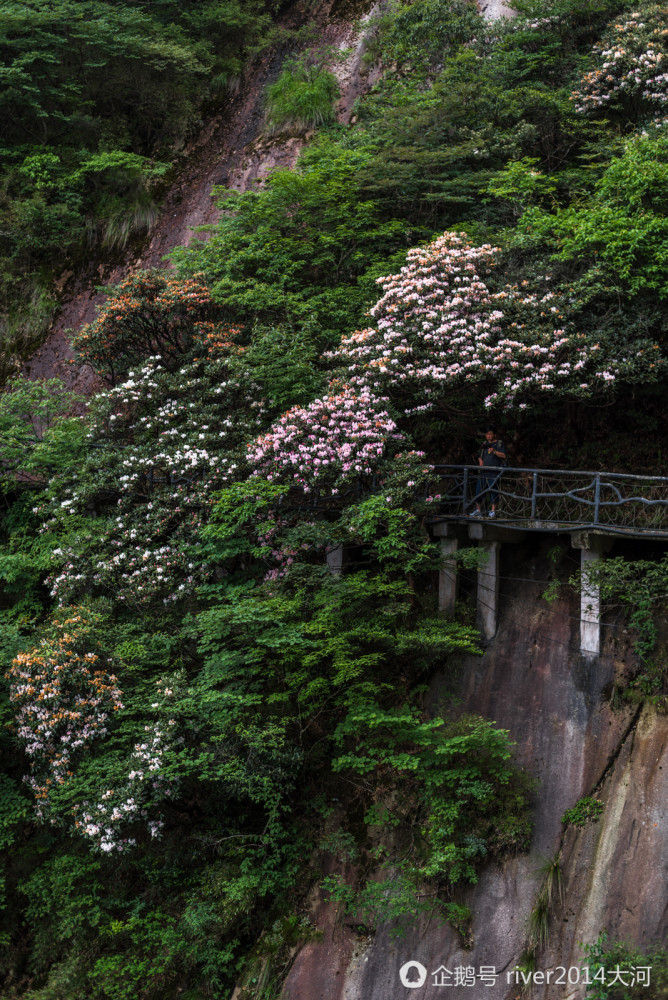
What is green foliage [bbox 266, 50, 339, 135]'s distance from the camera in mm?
20172

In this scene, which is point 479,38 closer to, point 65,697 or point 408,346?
point 408,346

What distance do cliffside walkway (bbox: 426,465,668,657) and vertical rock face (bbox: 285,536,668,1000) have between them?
462 millimetres

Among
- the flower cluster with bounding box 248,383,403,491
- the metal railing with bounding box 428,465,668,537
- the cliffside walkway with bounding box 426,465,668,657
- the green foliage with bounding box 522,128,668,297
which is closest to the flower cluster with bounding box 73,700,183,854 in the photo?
the flower cluster with bounding box 248,383,403,491

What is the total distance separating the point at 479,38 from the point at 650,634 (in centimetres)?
1389

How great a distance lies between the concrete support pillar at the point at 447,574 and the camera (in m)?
11.2

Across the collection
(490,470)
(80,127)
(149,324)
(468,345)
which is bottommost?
(490,470)

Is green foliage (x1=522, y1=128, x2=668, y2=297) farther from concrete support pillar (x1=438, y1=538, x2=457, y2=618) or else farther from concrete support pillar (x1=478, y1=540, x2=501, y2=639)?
concrete support pillar (x1=438, y1=538, x2=457, y2=618)

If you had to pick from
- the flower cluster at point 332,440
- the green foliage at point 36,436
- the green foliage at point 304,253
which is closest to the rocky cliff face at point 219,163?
the green foliage at point 36,436

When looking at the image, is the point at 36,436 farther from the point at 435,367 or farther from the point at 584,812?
the point at 584,812

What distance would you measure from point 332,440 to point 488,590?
2.90 metres

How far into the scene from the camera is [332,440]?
34.9ft

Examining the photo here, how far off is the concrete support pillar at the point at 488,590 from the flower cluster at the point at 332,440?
6.43ft

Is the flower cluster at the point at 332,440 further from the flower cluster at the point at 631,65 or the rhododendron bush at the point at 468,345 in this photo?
the flower cluster at the point at 631,65

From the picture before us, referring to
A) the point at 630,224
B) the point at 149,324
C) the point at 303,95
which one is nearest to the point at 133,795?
the point at 149,324
